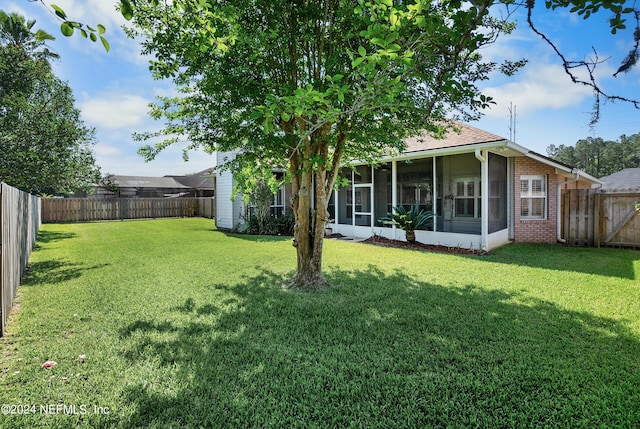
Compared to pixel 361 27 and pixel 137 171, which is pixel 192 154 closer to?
pixel 361 27

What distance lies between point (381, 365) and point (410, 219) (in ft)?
25.6

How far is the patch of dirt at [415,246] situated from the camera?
30.4 feet

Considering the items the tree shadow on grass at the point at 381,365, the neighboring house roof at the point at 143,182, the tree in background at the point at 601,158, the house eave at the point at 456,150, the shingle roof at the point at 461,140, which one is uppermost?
the tree in background at the point at 601,158

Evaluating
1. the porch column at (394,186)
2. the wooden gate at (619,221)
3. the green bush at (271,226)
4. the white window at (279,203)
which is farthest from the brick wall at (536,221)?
A: the white window at (279,203)

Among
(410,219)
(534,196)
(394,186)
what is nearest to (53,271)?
(410,219)

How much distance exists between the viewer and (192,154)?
689 centimetres

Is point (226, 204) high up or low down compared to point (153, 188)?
down

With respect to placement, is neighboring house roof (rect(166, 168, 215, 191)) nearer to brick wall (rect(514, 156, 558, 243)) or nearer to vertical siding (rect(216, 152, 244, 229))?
vertical siding (rect(216, 152, 244, 229))

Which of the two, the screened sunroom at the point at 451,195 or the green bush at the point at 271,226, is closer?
the screened sunroom at the point at 451,195

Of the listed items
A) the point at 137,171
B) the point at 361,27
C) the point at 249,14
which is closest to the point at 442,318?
the point at 361,27

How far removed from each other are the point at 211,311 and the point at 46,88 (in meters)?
14.0

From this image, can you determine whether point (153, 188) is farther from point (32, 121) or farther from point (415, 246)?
point (415, 246)

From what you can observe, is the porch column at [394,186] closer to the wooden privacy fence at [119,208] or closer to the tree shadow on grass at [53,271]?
the tree shadow on grass at [53,271]

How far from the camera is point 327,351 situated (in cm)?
323
